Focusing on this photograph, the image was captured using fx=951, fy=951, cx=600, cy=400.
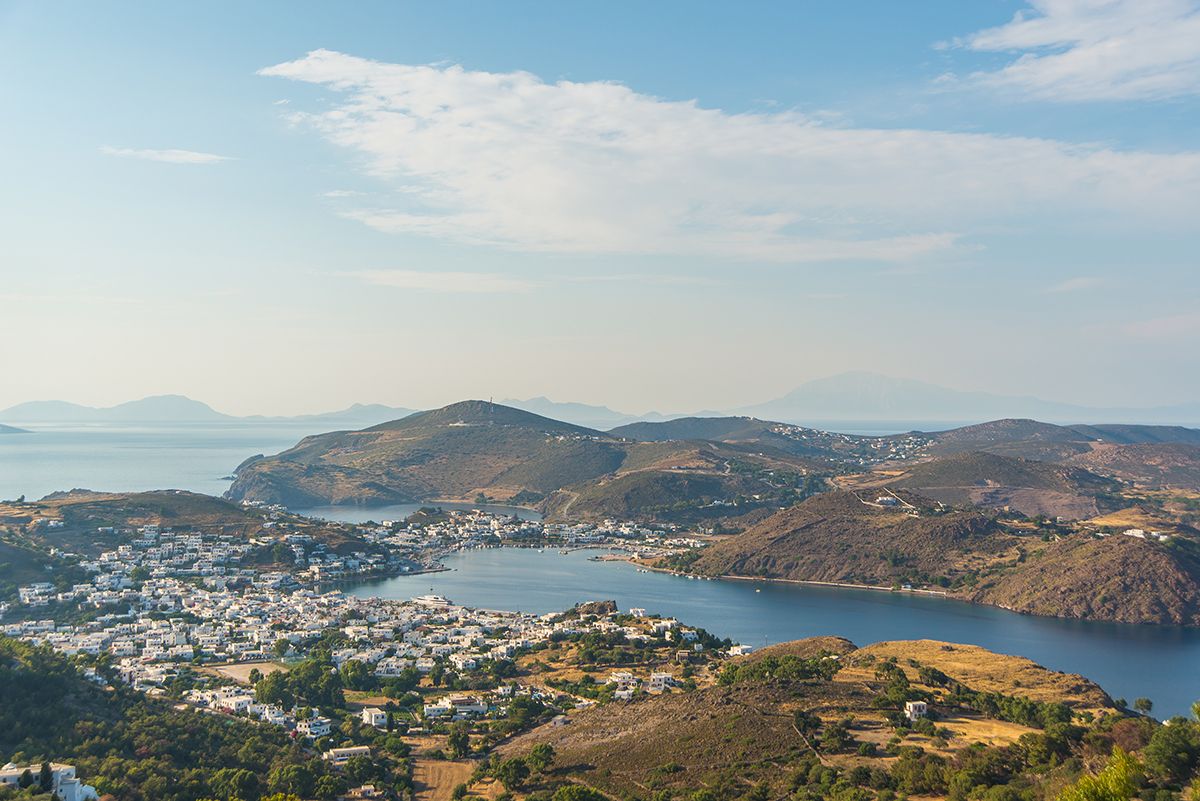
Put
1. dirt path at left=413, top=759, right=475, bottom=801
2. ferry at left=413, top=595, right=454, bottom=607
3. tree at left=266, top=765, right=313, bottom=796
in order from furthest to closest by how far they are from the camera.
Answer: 1. ferry at left=413, top=595, right=454, bottom=607
2. dirt path at left=413, top=759, right=475, bottom=801
3. tree at left=266, top=765, right=313, bottom=796

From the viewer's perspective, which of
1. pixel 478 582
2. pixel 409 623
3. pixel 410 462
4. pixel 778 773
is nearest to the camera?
pixel 778 773

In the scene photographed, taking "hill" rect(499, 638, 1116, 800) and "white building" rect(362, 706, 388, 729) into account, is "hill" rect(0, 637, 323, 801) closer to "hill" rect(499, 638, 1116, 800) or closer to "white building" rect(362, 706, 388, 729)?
"white building" rect(362, 706, 388, 729)

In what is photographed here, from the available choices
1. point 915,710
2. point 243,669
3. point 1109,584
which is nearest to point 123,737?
point 243,669

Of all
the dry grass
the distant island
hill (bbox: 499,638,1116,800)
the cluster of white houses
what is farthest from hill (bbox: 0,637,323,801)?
the distant island

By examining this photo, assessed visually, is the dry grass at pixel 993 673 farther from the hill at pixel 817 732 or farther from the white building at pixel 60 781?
the white building at pixel 60 781

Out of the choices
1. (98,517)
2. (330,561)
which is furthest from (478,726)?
(98,517)

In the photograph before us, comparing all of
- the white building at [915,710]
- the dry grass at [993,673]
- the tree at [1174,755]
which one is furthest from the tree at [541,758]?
the tree at [1174,755]

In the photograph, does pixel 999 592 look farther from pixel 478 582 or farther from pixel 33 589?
pixel 33 589
